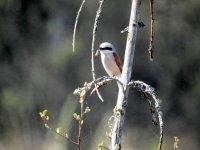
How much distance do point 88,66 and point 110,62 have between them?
628 centimetres

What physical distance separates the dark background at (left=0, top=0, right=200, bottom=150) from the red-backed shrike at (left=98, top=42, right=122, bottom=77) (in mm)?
3094

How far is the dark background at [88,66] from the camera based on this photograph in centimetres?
1116

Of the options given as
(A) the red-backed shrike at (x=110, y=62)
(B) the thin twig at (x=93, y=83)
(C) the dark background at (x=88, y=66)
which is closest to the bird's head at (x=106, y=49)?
(A) the red-backed shrike at (x=110, y=62)

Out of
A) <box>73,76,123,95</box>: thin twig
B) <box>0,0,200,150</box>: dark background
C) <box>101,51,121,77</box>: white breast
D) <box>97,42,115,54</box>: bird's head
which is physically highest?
<box>0,0,200,150</box>: dark background

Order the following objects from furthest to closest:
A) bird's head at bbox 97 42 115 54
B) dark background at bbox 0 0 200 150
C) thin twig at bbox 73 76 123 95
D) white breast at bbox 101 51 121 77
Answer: dark background at bbox 0 0 200 150 < bird's head at bbox 97 42 115 54 < white breast at bbox 101 51 121 77 < thin twig at bbox 73 76 123 95

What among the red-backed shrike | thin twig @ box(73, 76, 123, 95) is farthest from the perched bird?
thin twig @ box(73, 76, 123, 95)

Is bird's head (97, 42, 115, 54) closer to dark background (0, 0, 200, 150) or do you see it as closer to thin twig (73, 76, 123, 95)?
dark background (0, 0, 200, 150)

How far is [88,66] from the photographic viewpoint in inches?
505

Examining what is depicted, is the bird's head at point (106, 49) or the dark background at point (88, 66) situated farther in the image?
the dark background at point (88, 66)

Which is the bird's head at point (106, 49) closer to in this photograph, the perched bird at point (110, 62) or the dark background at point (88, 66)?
the perched bird at point (110, 62)

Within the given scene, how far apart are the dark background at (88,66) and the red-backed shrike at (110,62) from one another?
3.09m

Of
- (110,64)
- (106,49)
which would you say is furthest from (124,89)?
(106,49)

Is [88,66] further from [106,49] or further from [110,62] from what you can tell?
[110,62]

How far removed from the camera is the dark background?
11.2 meters
